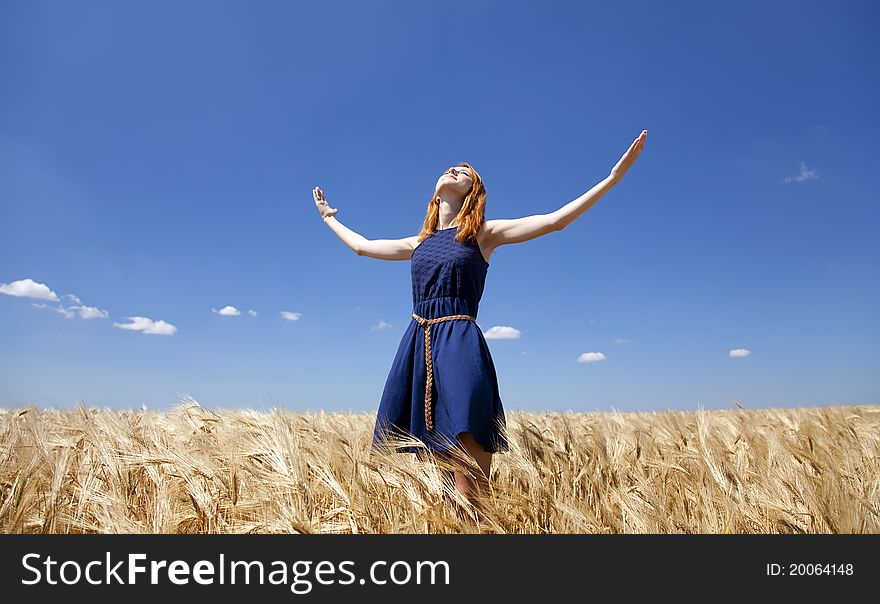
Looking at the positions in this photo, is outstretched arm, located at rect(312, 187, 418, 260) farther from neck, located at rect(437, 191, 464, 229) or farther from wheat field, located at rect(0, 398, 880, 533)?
wheat field, located at rect(0, 398, 880, 533)

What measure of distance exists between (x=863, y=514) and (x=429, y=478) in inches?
47.9

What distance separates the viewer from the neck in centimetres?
271

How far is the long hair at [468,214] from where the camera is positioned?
2.52 meters

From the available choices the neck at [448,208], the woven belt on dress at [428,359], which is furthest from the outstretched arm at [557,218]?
the woven belt on dress at [428,359]

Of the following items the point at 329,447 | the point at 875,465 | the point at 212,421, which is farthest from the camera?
the point at 212,421

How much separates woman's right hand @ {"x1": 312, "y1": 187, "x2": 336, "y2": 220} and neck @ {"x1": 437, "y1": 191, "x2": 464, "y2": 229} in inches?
38.7

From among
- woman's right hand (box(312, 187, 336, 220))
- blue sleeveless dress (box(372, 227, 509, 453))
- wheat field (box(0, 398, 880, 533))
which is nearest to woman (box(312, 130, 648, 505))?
blue sleeveless dress (box(372, 227, 509, 453))

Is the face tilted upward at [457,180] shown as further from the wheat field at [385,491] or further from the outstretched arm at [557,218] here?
the wheat field at [385,491]

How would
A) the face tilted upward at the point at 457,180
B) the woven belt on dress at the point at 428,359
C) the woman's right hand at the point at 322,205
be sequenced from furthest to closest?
the woman's right hand at the point at 322,205 → the face tilted upward at the point at 457,180 → the woven belt on dress at the point at 428,359

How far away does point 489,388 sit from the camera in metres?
2.30

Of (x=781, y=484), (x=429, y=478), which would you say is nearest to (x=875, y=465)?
(x=781, y=484)

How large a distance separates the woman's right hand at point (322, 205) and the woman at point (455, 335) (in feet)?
2.98
